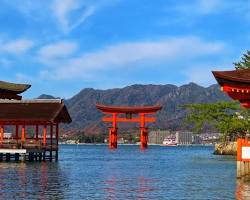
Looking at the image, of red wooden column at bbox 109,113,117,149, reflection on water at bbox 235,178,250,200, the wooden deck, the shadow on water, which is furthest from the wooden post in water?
red wooden column at bbox 109,113,117,149

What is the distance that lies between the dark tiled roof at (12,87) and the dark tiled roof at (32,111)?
4572 mm

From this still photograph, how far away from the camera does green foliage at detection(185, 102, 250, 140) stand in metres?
66.5

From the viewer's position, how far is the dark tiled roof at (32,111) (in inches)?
2140

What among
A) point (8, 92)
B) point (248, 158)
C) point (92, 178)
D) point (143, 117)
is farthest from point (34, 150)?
point (143, 117)

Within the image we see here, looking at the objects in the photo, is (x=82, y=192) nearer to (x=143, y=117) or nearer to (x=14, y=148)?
(x=14, y=148)

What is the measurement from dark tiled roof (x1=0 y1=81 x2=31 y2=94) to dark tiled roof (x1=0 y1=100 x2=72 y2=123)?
457 cm

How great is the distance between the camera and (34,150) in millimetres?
54500

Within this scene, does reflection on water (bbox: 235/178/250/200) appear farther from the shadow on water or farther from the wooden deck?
the wooden deck

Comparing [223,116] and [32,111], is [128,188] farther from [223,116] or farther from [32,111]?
[223,116]

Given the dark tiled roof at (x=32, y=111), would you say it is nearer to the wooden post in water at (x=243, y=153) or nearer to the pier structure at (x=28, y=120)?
the pier structure at (x=28, y=120)

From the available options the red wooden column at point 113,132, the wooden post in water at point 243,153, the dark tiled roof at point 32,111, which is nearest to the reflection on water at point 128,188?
the wooden post in water at point 243,153

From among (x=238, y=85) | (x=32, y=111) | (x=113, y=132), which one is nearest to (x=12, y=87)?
(x=32, y=111)

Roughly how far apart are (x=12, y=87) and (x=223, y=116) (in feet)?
78.5

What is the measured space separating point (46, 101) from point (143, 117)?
54570 mm
